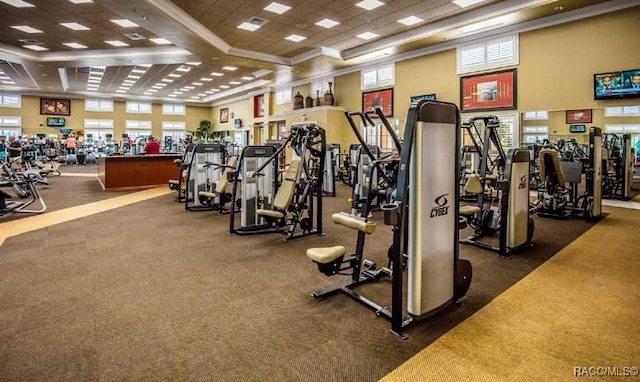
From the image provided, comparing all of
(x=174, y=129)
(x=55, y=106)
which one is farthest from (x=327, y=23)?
(x=55, y=106)

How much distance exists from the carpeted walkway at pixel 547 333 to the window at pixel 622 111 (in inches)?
234

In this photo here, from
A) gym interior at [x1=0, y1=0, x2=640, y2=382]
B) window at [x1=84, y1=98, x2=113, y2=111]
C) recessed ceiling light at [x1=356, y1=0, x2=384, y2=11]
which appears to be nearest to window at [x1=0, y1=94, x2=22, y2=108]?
window at [x1=84, y1=98, x2=113, y2=111]

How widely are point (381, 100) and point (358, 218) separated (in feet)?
36.3

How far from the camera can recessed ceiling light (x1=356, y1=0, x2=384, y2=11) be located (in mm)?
8438

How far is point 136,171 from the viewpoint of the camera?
10.7m

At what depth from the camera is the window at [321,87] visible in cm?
1572

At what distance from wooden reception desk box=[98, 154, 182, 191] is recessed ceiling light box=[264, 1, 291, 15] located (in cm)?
536

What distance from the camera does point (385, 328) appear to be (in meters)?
2.57

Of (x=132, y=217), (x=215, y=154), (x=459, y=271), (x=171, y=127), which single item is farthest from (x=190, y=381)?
(x=171, y=127)

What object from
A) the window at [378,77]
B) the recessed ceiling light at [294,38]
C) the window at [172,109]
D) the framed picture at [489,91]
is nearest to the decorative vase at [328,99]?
the window at [378,77]

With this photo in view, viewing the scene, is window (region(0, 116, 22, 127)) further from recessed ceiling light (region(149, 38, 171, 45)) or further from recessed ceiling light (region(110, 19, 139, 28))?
recessed ceiling light (region(110, 19, 139, 28))

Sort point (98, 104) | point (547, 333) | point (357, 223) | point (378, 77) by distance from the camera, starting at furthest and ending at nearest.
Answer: point (98, 104) < point (378, 77) < point (357, 223) < point (547, 333)

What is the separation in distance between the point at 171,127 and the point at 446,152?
27029mm

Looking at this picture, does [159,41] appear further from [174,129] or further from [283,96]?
[174,129]
